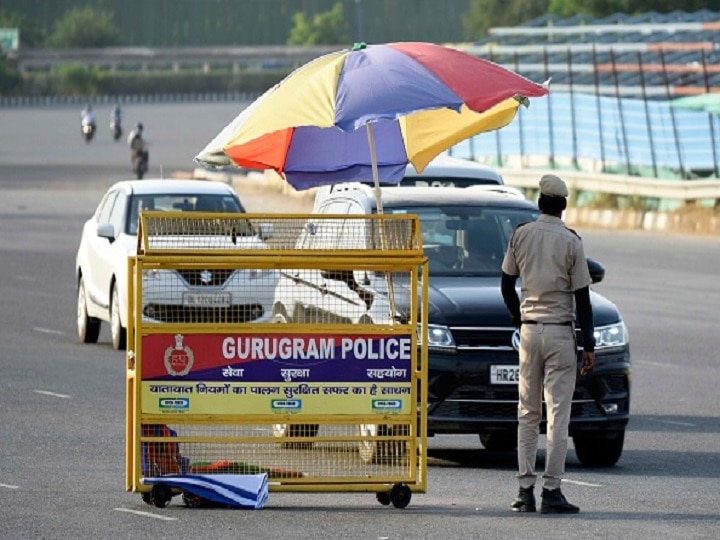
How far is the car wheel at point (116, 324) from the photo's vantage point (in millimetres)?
20312

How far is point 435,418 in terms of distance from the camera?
12867mm

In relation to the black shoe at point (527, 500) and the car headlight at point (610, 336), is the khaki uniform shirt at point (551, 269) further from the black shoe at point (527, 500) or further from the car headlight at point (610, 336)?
the car headlight at point (610, 336)

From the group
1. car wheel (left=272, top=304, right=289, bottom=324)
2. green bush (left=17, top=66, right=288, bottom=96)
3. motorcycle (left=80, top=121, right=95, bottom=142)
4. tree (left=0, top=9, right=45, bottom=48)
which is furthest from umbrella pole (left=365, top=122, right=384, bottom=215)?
tree (left=0, top=9, right=45, bottom=48)

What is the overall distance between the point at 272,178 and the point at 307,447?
48545 mm

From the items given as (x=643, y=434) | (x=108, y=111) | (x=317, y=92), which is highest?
(x=108, y=111)

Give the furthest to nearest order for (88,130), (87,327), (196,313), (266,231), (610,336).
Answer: (88,130), (87,327), (610,336), (266,231), (196,313)

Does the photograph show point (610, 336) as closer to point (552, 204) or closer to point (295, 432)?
point (552, 204)

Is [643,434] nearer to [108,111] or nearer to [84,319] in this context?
[84,319]

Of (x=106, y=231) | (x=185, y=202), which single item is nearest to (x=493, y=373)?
(x=106, y=231)

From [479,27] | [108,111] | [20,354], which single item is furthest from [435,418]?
[479,27]

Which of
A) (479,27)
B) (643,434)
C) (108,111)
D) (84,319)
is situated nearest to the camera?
(643,434)

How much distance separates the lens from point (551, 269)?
1046cm

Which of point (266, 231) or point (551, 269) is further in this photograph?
point (266, 231)

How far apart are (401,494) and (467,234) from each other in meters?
4.21
